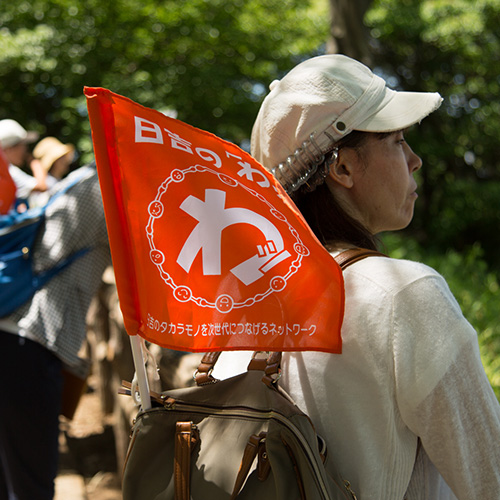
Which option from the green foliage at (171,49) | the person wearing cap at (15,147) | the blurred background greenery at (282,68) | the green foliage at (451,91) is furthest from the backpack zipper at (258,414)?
the green foliage at (451,91)

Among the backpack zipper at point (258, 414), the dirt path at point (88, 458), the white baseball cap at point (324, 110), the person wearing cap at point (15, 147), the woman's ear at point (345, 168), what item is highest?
the white baseball cap at point (324, 110)

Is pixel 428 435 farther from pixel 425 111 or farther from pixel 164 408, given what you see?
pixel 425 111

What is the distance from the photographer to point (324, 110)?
1.39m

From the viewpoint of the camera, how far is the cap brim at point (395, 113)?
1405 millimetres

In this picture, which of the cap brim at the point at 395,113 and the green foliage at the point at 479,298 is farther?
the green foliage at the point at 479,298

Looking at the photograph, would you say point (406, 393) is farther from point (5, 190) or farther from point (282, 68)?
point (282, 68)

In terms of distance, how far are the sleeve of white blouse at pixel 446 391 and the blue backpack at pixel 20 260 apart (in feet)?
6.23

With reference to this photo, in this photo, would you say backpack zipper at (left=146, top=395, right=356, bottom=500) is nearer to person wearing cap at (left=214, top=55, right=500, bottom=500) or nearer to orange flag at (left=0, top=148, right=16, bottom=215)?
person wearing cap at (left=214, top=55, right=500, bottom=500)

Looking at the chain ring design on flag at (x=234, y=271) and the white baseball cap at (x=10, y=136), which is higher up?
the chain ring design on flag at (x=234, y=271)

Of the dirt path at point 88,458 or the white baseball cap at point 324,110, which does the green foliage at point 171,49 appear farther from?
the white baseball cap at point 324,110

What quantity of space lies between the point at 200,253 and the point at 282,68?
822cm

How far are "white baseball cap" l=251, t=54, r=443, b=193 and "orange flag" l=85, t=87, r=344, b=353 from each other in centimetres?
19

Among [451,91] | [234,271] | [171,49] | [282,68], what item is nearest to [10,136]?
[234,271]

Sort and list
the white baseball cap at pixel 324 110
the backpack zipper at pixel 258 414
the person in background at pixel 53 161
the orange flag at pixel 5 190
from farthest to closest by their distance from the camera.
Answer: the person in background at pixel 53 161 → the orange flag at pixel 5 190 → the white baseball cap at pixel 324 110 → the backpack zipper at pixel 258 414
